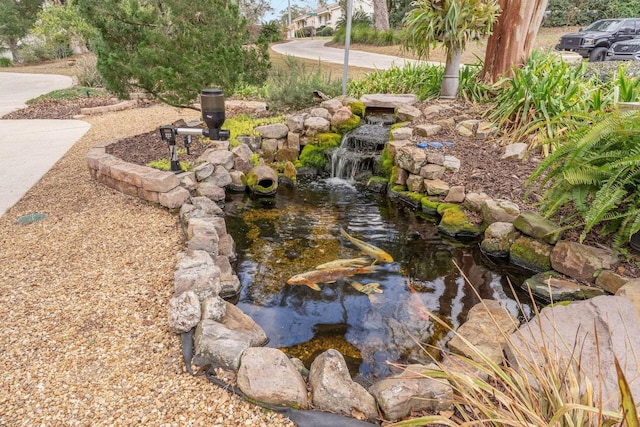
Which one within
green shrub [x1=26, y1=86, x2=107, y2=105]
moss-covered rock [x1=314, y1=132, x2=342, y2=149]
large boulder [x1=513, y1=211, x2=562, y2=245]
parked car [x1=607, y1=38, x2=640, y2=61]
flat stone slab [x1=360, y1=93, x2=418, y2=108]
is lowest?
large boulder [x1=513, y1=211, x2=562, y2=245]

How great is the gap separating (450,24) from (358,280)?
427 cm

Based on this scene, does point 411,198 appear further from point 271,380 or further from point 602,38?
point 602,38

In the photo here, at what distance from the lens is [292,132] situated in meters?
6.11

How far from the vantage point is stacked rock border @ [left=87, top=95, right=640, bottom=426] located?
6.24ft

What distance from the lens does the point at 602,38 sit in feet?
38.4

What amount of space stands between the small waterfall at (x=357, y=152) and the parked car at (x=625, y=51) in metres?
9.05

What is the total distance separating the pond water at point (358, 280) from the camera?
2.63 metres

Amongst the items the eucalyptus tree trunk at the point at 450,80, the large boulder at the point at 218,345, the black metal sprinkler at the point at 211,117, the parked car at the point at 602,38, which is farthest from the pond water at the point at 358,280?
the parked car at the point at 602,38

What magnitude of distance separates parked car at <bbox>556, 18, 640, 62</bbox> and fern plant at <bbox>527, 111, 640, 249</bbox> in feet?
36.7

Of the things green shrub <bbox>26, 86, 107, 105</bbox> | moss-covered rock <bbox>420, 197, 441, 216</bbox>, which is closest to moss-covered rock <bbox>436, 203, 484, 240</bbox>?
moss-covered rock <bbox>420, 197, 441, 216</bbox>

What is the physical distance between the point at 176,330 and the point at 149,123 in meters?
5.87

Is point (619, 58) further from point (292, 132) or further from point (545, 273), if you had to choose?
point (545, 273)

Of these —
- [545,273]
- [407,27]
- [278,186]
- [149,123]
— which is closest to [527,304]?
[545,273]

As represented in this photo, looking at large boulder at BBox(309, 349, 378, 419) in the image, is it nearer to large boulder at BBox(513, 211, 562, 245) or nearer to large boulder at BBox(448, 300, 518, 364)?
large boulder at BBox(448, 300, 518, 364)
